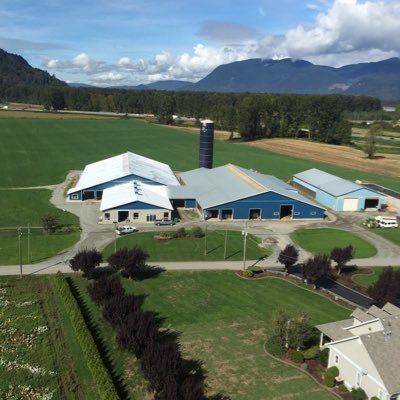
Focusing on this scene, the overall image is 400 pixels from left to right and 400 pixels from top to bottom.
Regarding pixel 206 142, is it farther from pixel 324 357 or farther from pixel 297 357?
pixel 324 357

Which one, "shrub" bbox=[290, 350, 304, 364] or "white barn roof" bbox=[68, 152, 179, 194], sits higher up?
"white barn roof" bbox=[68, 152, 179, 194]

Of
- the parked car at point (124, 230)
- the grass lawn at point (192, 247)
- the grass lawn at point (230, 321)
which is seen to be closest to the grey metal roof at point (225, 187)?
the grass lawn at point (192, 247)

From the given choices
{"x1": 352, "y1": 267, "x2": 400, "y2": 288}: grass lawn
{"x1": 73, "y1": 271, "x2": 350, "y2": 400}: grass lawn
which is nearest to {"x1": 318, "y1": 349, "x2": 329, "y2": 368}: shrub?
{"x1": 73, "y1": 271, "x2": 350, "y2": 400}: grass lawn

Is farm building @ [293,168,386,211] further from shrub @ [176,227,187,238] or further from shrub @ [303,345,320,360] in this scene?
shrub @ [303,345,320,360]

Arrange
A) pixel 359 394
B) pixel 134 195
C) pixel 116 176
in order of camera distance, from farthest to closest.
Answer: pixel 116 176 < pixel 134 195 < pixel 359 394

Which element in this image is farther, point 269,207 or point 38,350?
point 269,207

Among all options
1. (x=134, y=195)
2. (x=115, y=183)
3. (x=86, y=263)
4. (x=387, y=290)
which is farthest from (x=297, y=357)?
(x=115, y=183)
